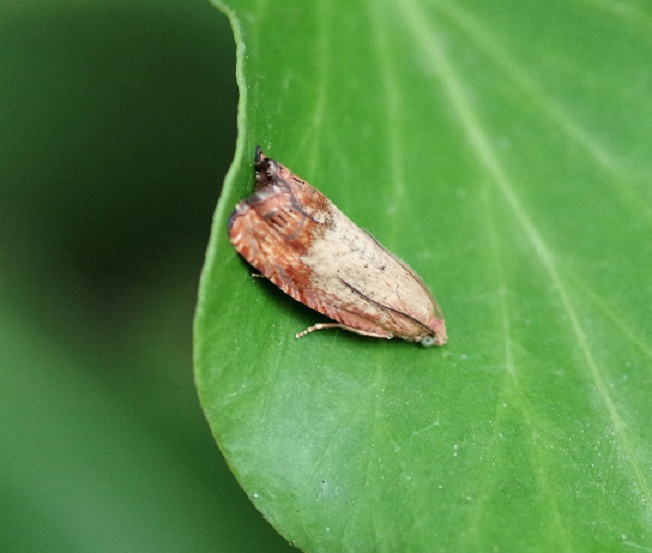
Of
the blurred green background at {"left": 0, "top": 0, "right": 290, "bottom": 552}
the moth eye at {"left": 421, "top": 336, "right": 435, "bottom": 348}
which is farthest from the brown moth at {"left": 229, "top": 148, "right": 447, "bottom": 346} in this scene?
the blurred green background at {"left": 0, "top": 0, "right": 290, "bottom": 552}

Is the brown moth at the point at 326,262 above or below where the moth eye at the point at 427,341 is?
above

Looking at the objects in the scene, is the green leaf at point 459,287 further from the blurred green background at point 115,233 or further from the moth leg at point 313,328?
the blurred green background at point 115,233

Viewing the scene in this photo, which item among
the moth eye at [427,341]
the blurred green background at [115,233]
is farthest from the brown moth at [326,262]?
the blurred green background at [115,233]

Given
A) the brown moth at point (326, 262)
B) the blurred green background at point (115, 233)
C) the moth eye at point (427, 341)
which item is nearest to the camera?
the brown moth at point (326, 262)

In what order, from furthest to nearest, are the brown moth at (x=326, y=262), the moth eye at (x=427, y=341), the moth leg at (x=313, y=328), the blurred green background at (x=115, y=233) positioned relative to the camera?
the blurred green background at (x=115, y=233) < the moth eye at (x=427, y=341) < the moth leg at (x=313, y=328) < the brown moth at (x=326, y=262)

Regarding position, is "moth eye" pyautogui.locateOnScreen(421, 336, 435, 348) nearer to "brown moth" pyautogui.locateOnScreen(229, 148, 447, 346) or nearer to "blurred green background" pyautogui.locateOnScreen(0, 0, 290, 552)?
"brown moth" pyautogui.locateOnScreen(229, 148, 447, 346)

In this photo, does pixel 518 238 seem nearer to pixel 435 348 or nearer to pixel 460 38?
pixel 435 348
